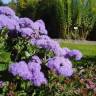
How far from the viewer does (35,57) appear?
14.2 ft

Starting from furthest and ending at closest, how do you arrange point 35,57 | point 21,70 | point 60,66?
point 35,57 < point 60,66 < point 21,70

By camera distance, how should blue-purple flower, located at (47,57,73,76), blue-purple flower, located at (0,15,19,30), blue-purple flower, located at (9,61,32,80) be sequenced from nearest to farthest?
blue-purple flower, located at (9,61,32,80) → blue-purple flower, located at (47,57,73,76) → blue-purple flower, located at (0,15,19,30)

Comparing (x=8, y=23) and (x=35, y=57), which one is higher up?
(x=8, y=23)

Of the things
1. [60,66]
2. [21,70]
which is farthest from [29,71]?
[60,66]

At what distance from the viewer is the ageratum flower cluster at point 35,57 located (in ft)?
13.2

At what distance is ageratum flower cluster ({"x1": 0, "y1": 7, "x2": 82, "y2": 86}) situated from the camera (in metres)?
4.02

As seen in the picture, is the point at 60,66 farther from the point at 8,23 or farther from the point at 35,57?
the point at 8,23

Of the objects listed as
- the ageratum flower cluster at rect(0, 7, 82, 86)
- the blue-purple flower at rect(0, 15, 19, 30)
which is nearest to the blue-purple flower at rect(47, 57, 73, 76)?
the ageratum flower cluster at rect(0, 7, 82, 86)

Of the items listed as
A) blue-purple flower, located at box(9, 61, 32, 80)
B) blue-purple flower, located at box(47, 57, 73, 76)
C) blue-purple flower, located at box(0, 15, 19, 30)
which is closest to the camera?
blue-purple flower, located at box(9, 61, 32, 80)

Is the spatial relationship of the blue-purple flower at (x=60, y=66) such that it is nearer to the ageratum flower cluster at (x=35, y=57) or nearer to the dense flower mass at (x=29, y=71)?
the ageratum flower cluster at (x=35, y=57)

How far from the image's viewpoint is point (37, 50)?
15.1ft

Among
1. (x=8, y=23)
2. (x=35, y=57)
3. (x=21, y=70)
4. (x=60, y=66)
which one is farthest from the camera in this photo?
(x=8, y=23)

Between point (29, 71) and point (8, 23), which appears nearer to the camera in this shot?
point (29, 71)

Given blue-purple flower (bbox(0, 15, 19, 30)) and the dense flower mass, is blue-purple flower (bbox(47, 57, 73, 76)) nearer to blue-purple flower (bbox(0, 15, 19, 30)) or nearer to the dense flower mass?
the dense flower mass
